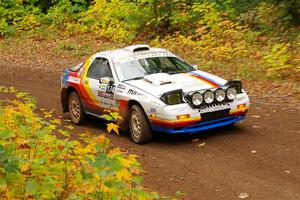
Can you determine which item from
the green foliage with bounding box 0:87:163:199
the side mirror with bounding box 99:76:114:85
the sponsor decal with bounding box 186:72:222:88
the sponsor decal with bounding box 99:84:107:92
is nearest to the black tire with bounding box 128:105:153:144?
the side mirror with bounding box 99:76:114:85

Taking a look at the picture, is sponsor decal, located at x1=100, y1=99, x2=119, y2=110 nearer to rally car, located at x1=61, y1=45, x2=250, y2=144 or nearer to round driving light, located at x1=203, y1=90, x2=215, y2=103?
rally car, located at x1=61, y1=45, x2=250, y2=144

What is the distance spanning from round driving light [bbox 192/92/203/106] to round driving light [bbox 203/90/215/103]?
0.09 meters

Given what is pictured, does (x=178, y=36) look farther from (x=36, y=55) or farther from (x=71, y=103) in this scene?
(x=71, y=103)

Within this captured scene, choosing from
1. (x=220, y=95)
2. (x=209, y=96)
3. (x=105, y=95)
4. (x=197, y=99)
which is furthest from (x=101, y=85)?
(x=220, y=95)

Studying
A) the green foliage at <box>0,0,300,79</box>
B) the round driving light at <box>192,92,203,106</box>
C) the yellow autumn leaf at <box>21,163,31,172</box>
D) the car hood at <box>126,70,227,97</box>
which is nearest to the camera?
the yellow autumn leaf at <box>21,163,31,172</box>

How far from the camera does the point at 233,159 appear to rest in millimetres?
7840

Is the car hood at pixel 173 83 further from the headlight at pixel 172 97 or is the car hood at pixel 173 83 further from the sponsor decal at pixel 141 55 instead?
the sponsor decal at pixel 141 55

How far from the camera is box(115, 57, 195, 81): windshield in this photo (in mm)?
9641

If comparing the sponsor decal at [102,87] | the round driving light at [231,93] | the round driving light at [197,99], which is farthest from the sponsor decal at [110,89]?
the round driving light at [231,93]

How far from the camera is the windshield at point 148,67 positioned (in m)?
9.64

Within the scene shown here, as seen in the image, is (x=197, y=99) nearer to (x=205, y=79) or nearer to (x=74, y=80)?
(x=205, y=79)

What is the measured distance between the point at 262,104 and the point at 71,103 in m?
4.31

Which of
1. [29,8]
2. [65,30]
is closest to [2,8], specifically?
[29,8]

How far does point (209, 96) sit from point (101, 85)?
239cm
